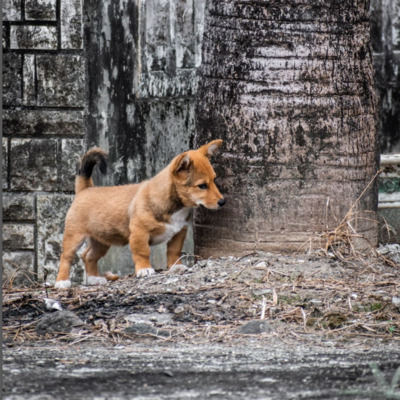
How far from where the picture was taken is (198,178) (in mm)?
5711

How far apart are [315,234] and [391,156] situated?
7.21 feet

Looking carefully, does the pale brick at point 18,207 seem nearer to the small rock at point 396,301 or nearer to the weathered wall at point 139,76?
the weathered wall at point 139,76

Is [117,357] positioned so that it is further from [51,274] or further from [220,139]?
[51,274]

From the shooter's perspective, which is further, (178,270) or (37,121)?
(37,121)

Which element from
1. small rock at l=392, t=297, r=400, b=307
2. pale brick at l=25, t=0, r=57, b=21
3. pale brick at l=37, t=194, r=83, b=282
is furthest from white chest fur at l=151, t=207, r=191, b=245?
pale brick at l=25, t=0, r=57, b=21

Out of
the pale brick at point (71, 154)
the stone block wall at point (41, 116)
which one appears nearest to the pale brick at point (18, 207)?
the stone block wall at point (41, 116)

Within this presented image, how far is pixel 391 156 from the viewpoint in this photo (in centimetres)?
749

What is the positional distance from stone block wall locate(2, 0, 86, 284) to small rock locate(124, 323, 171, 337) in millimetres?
3272

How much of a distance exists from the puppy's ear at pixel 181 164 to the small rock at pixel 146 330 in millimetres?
1492

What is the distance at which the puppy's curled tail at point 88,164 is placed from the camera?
648 cm

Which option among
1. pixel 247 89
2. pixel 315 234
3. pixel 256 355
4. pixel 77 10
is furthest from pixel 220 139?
pixel 77 10

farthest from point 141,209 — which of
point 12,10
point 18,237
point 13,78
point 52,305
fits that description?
point 12,10

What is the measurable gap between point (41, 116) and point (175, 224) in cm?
223

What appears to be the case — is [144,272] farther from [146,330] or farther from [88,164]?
[146,330]
